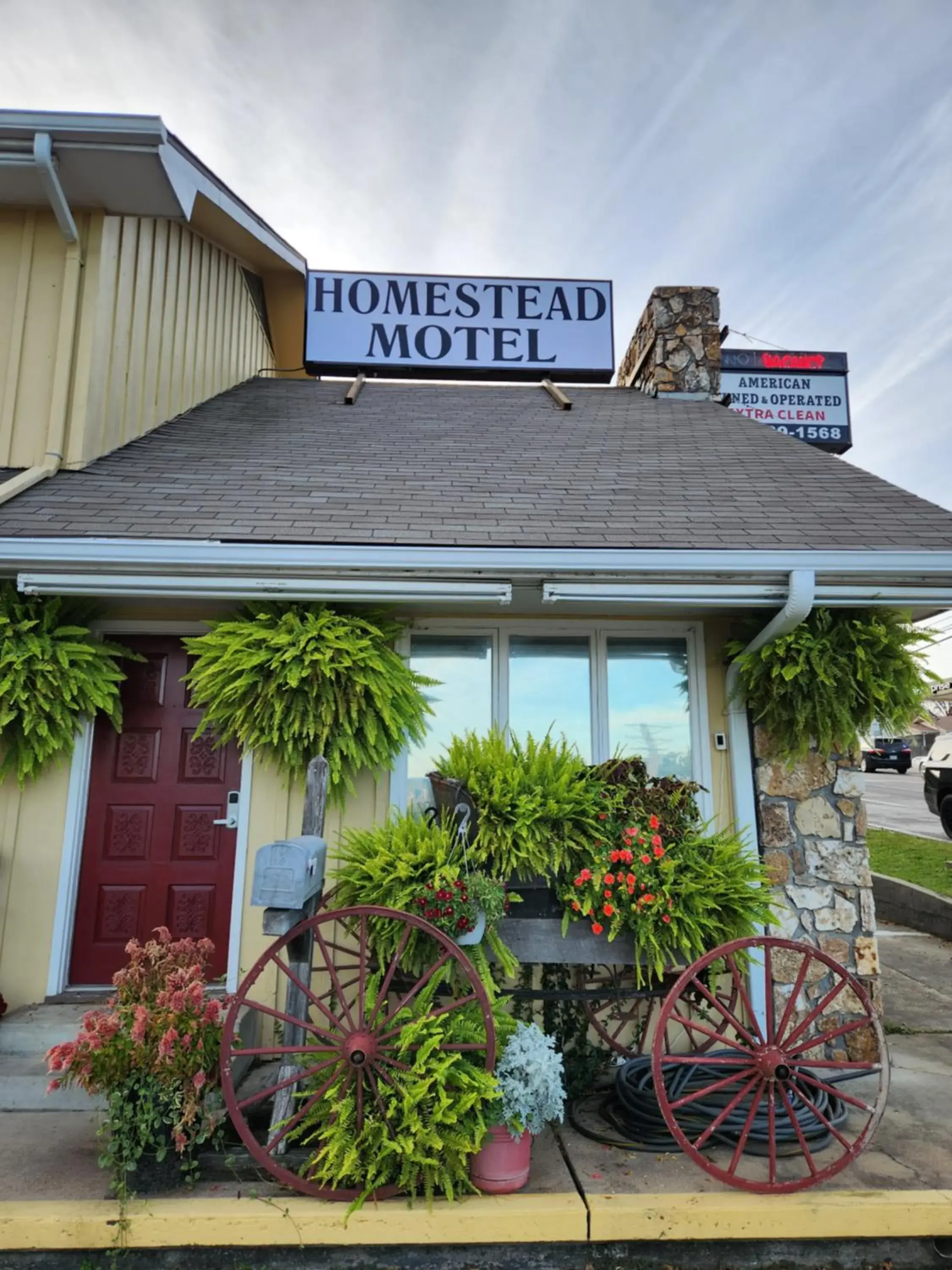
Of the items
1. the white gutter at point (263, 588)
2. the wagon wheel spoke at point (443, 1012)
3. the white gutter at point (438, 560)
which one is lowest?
the wagon wheel spoke at point (443, 1012)

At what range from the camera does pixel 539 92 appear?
679 centimetres

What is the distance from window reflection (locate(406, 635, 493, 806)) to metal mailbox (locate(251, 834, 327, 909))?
1.36 metres

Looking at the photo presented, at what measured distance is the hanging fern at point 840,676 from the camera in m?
3.74

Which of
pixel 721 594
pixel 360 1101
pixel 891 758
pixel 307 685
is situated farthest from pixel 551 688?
pixel 891 758

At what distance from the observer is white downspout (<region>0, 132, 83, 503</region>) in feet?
14.4

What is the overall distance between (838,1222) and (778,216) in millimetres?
9735

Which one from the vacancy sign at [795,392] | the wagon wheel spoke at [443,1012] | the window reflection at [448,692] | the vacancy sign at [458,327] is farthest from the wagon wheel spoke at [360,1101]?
the vacancy sign at [795,392]

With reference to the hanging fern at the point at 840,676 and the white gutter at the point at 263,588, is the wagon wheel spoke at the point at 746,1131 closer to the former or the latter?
the hanging fern at the point at 840,676

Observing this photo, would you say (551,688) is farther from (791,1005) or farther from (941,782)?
(941,782)

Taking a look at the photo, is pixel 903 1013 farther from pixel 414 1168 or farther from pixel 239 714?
pixel 239 714

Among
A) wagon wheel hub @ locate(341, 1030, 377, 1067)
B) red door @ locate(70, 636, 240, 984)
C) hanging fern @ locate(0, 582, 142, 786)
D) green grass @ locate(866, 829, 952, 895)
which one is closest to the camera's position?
wagon wheel hub @ locate(341, 1030, 377, 1067)

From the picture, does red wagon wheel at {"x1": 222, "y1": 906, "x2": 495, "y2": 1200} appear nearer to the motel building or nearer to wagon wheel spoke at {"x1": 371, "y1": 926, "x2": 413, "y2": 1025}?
wagon wheel spoke at {"x1": 371, "y1": 926, "x2": 413, "y2": 1025}

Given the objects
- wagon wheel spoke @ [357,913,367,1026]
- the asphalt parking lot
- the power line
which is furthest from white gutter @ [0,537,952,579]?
the power line

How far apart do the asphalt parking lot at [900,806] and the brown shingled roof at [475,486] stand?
6531 millimetres
